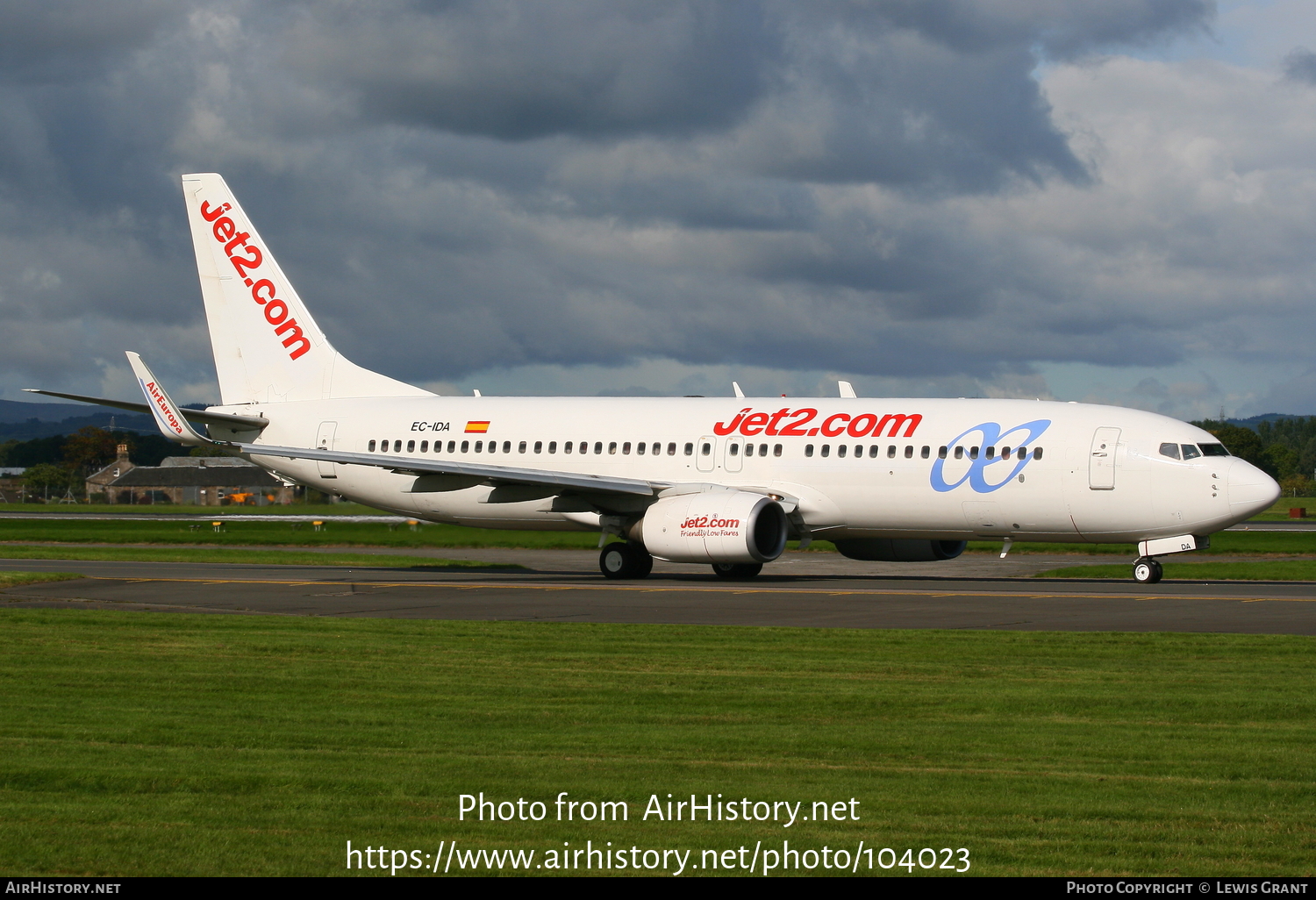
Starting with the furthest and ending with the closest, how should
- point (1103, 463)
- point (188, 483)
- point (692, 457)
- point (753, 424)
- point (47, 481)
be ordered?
point (47, 481) < point (188, 483) < point (692, 457) < point (753, 424) < point (1103, 463)

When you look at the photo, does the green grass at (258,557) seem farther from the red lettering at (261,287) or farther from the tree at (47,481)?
the tree at (47,481)

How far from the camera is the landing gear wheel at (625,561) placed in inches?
1302

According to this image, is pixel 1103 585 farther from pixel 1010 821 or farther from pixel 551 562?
pixel 1010 821

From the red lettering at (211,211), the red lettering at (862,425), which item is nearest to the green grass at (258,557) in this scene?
the red lettering at (211,211)

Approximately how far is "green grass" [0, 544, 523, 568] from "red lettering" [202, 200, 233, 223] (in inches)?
366

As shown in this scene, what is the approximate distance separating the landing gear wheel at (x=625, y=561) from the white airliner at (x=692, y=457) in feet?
0.15

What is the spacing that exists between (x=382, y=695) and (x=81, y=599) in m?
12.6

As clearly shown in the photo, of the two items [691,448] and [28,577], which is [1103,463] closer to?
[691,448]

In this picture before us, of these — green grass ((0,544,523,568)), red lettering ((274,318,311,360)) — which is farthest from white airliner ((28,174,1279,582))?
green grass ((0,544,523,568))

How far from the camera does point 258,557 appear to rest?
39.0 meters

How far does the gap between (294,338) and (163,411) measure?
17.7 feet

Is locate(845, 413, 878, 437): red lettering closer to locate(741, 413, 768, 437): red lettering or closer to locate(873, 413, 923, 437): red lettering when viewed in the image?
locate(873, 413, 923, 437): red lettering

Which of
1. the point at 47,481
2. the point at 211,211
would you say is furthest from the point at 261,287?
the point at 47,481

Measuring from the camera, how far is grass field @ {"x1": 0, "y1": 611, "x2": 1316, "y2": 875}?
7.89 metres
